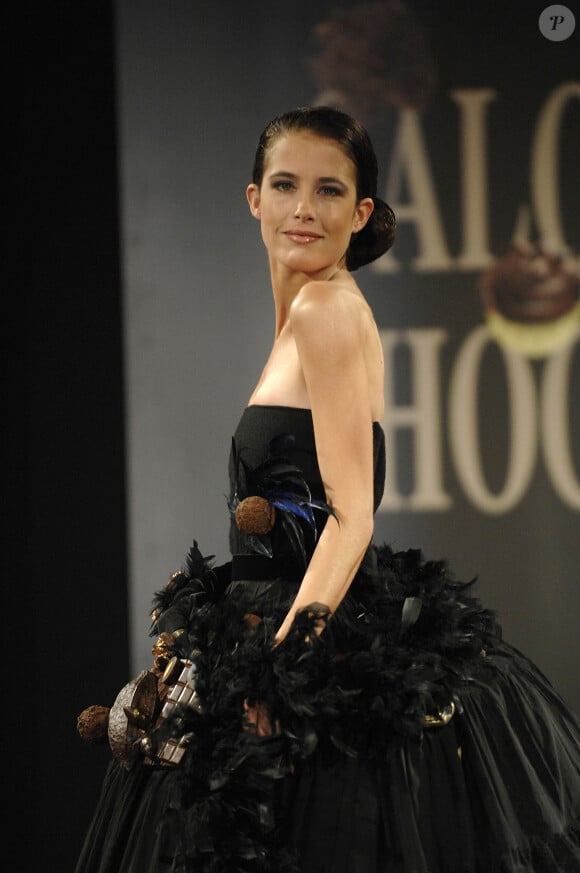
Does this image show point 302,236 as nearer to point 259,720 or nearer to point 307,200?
point 307,200

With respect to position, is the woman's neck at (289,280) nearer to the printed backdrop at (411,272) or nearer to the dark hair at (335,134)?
the dark hair at (335,134)

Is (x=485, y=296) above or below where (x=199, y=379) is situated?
above

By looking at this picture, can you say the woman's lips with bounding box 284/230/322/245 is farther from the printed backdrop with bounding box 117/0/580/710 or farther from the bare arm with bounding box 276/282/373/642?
the printed backdrop with bounding box 117/0/580/710

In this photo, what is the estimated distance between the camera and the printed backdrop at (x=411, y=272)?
9.29 feet

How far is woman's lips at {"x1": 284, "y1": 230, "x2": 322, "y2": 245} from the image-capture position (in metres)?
1.82

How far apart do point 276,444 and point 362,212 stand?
16.7 inches

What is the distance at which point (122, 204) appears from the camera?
2.83 metres

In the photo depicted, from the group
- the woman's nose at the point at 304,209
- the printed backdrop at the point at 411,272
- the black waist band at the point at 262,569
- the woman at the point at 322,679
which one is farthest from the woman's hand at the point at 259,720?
the printed backdrop at the point at 411,272

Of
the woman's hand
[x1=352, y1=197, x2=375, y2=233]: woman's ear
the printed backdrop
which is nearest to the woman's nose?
[x1=352, y1=197, x2=375, y2=233]: woman's ear

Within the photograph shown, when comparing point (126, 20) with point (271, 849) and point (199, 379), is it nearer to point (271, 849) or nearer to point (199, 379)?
point (199, 379)

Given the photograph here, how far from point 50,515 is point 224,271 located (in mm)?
715

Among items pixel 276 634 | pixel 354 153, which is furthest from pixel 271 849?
pixel 354 153

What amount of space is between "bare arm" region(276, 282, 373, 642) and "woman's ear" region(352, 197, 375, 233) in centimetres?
21

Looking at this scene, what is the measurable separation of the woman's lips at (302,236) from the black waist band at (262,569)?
0.49 m
